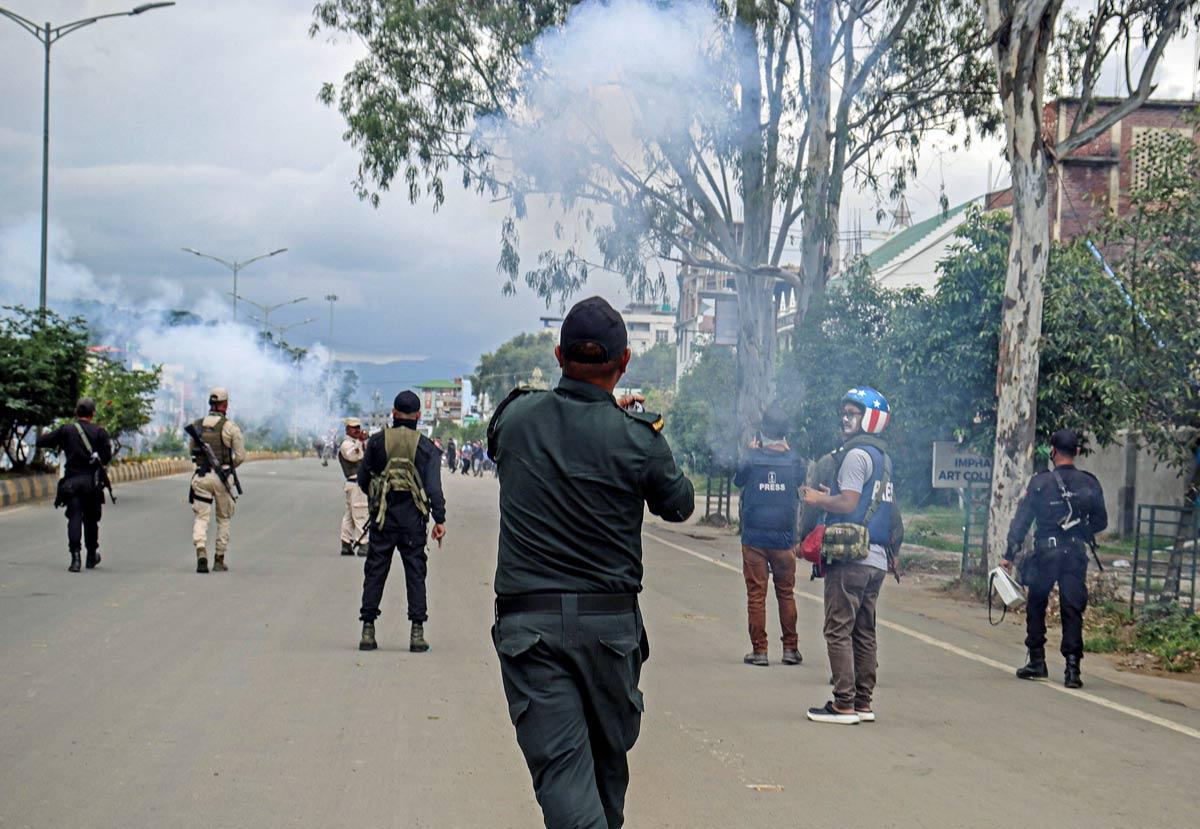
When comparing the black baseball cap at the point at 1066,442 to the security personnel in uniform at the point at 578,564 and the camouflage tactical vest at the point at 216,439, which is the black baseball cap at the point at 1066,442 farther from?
the camouflage tactical vest at the point at 216,439

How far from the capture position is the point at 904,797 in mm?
5715

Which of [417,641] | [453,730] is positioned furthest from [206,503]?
[453,730]

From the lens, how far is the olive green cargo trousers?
3.62 m

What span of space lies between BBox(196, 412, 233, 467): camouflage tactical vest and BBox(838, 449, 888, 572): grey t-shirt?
7974 mm

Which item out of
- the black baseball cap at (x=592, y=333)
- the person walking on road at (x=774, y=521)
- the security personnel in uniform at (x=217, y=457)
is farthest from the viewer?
the security personnel in uniform at (x=217, y=457)

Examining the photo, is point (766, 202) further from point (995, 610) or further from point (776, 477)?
point (776, 477)

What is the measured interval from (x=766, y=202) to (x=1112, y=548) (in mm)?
A: 8682

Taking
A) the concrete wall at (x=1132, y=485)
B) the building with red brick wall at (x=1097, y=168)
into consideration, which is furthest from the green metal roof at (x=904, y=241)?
the concrete wall at (x=1132, y=485)

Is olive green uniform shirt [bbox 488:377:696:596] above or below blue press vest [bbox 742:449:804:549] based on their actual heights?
above

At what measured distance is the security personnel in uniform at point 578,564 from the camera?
367cm

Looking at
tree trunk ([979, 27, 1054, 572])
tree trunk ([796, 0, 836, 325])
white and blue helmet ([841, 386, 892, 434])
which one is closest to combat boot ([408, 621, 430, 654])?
white and blue helmet ([841, 386, 892, 434])

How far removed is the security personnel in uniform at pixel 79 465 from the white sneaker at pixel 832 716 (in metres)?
8.63

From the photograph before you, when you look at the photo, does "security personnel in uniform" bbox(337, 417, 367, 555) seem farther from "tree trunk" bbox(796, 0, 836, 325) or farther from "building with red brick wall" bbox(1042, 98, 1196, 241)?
"building with red brick wall" bbox(1042, 98, 1196, 241)

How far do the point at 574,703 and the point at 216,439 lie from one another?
1044 centimetres
